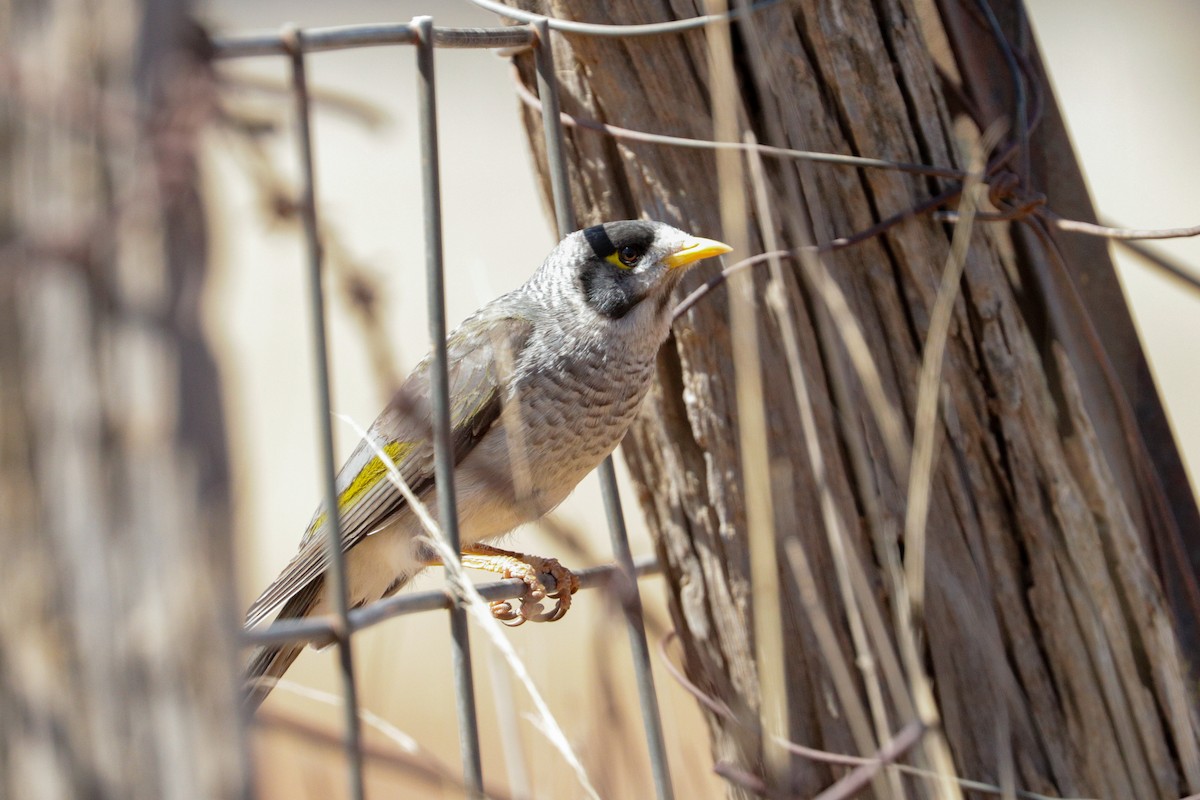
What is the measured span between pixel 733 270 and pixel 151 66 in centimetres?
162

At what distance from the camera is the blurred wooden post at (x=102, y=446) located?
915mm

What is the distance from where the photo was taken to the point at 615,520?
248 cm

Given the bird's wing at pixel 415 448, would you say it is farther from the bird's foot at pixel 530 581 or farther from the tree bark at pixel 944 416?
the tree bark at pixel 944 416

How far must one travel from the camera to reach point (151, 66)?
3.05ft

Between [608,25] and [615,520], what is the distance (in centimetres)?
111

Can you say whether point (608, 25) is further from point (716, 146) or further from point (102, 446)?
point (102, 446)

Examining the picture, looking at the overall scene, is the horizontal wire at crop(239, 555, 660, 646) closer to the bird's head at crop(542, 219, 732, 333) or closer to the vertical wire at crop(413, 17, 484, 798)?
the vertical wire at crop(413, 17, 484, 798)

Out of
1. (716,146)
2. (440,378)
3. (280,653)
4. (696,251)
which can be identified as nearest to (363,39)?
(440,378)

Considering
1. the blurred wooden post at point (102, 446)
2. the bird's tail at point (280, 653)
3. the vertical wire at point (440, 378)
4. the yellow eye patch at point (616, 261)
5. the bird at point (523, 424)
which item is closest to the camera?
the blurred wooden post at point (102, 446)

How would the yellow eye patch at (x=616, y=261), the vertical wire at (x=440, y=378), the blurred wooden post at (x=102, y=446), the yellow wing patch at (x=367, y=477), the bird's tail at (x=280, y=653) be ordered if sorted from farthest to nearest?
1. the yellow wing patch at (x=367, y=477)
2. the yellow eye patch at (x=616, y=261)
3. the bird's tail at (x=280, y=653)
4. the vertical wire at (x=440, y=378)
5. the blurred wooden post at (x=102, y=446)

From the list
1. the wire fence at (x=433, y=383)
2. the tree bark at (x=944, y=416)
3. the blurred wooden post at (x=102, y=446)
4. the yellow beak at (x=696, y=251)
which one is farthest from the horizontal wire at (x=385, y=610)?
the yellow beak at (x=696, y=251)

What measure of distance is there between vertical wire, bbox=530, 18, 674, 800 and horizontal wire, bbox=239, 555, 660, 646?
7 centimetres

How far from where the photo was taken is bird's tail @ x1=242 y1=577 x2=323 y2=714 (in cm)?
259

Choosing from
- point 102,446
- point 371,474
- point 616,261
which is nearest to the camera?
point 102,446
